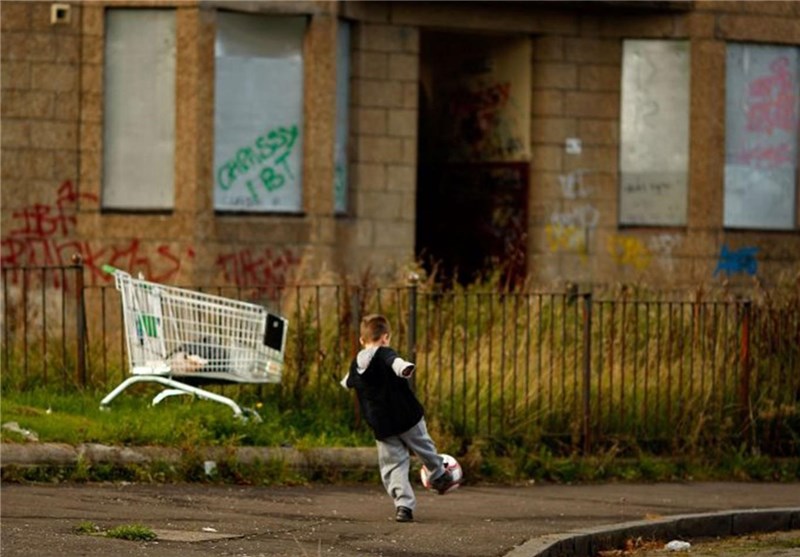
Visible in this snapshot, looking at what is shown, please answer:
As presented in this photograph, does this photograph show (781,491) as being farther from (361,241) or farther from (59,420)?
(361,241)

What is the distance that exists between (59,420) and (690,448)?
5.00 m

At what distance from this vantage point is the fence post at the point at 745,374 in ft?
50.6

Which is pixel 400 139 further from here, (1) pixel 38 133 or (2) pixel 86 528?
(2) pixel 86 528

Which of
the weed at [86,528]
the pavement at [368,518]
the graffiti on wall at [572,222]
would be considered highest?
the graffiti on wall at [572,222]

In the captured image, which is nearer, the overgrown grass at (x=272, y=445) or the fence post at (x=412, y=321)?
the overgrown grass at (x=272, y=445)

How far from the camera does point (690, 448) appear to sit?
15.1 m

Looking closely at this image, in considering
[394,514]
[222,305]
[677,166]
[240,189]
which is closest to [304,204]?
[240,189]

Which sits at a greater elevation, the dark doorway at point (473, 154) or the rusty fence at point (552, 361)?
the dark doorway at point (473, 154)

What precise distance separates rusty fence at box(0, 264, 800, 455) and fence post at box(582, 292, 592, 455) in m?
0.01

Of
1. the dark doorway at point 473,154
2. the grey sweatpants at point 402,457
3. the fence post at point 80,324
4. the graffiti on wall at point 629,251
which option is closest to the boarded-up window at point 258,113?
the dark doorway at point 473,154

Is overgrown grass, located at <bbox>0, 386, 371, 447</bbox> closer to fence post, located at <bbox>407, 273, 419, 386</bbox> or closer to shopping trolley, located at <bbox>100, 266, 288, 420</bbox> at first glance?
shopping trolley, located at <bbox>100, 266, 288, 420</bbox>

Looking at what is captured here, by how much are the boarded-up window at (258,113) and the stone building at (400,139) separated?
0.08 feet

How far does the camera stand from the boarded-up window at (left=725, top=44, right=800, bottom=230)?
23266 millimetres

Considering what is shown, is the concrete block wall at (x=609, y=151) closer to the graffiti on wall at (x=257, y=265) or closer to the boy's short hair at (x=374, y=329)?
the graffiti on wall at (x=257, y=265)
